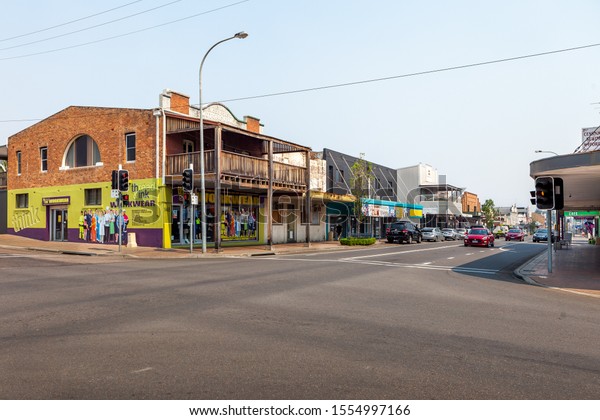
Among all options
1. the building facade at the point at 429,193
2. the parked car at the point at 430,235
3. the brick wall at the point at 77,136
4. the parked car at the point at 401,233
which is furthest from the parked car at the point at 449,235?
the brick wall at the point at 77,136

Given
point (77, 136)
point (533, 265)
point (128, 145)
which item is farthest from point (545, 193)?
point (77, 136)

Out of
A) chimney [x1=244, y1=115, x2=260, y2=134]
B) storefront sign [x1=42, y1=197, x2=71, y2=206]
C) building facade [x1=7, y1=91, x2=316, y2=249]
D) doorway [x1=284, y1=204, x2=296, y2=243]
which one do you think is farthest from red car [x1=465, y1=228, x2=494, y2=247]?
storefront sign [x1=42, y1=197, x2=71, y2=206]

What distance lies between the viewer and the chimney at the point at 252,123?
34.3 metres

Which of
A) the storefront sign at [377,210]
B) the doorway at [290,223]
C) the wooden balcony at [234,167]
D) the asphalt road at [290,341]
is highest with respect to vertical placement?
the wooden balcony at [234,167]

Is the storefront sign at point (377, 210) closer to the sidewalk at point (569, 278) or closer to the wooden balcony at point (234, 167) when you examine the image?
the wooden balcony at point (234, 167)

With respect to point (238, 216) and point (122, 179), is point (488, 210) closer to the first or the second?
point (238, 216)

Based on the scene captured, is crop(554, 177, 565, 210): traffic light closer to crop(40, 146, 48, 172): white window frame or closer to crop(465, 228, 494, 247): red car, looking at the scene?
crop(465, 228, 494, 247): red car

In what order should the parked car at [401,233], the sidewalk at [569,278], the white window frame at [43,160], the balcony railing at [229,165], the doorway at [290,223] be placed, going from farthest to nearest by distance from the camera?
the parked car at [401,233] < the doorway at [290,223] < the white window frame at [43,160] < the balcony railing at [229,165] < the sidewalk at [569,278]

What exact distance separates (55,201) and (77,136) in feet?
14.9

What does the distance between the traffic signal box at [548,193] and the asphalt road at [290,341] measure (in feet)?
14.0
